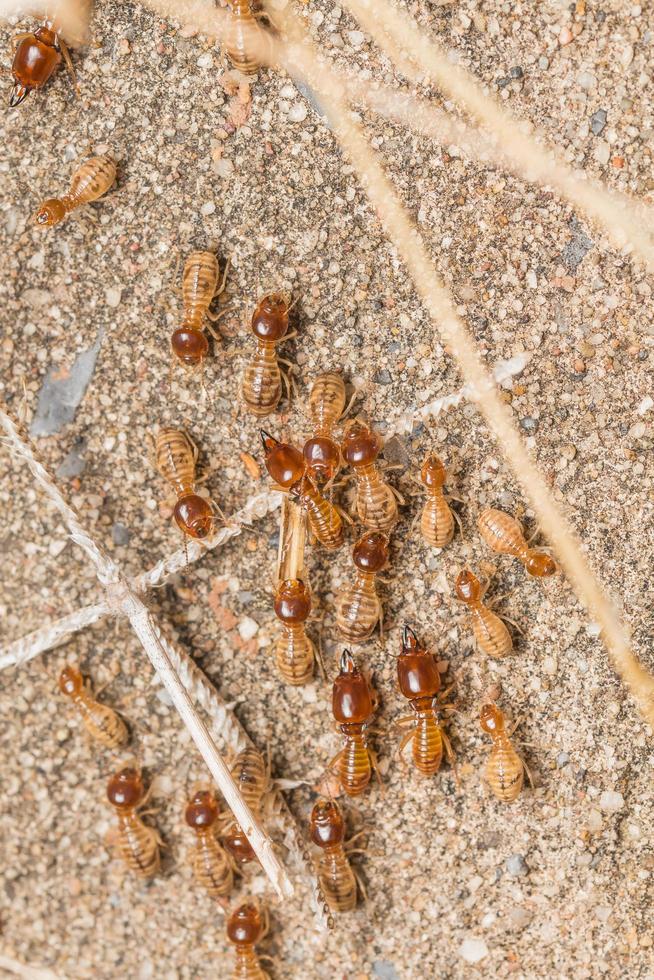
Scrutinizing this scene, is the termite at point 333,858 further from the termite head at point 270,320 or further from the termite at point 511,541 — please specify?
the termite head at point 270,320

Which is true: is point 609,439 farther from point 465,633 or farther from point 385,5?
point 385,5

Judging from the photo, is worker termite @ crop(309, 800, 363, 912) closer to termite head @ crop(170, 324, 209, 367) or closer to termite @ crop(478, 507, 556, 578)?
termite @ crop(478, 507, 556, 578)

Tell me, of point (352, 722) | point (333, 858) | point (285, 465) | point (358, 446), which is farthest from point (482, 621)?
point (333, 858)

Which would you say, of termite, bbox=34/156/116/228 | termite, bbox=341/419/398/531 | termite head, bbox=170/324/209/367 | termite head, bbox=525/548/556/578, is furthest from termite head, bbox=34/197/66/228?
termite head, bbox=525/548/556/578

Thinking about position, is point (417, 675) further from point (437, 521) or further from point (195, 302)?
point (195, 302)

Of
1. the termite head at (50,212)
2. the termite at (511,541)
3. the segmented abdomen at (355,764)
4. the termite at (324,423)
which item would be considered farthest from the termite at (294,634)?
the termite head at (50,212)

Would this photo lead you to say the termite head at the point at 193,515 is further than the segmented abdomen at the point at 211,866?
No

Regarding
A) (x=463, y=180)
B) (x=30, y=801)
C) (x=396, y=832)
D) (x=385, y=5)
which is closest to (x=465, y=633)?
(x=396, y=832)
